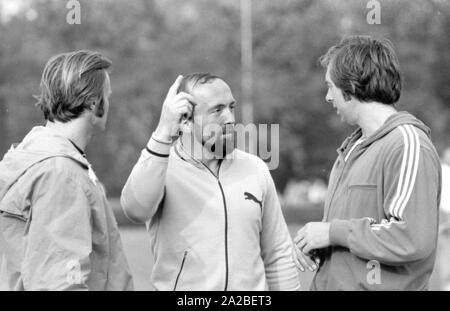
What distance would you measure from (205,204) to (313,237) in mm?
488

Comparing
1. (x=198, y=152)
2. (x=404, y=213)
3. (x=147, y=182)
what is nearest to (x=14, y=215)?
(x=147, y=182)

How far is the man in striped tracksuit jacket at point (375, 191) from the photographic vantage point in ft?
9.45

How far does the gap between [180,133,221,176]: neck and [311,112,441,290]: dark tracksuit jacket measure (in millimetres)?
561

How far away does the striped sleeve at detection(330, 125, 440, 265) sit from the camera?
286 cm

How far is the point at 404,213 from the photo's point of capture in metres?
2.87

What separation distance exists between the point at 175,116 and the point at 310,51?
77.9 ft

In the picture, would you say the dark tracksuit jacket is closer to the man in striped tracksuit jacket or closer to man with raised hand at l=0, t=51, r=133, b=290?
the man in striped tracksuit jacket

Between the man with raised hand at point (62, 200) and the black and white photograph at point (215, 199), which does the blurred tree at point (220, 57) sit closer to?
the black and white photograph at point (215, 199)

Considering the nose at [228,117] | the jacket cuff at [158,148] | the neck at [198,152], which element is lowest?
the neck at [198,152]

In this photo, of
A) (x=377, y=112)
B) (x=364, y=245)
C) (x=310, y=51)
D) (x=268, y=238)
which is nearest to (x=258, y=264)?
(x=268, y=238)

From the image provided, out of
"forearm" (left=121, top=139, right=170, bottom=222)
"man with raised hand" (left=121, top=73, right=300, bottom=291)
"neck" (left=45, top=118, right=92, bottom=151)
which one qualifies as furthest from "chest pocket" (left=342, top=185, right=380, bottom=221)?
"neck" (left=45, top=118, right=92, bottom=151)

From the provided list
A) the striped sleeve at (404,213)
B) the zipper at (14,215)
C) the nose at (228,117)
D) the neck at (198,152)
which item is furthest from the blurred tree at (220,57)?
the striped sleeve at (404,213)

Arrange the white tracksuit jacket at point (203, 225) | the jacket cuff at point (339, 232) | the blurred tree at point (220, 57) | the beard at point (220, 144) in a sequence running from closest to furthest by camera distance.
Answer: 1. the jacket cuff at point (339, 232)
2. the white tracksuit jacket at point (203, 225)
3. the beard at point (220, 144)
4. the blurred tree at point (220, 57)

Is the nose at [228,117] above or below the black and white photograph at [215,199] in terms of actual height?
above
